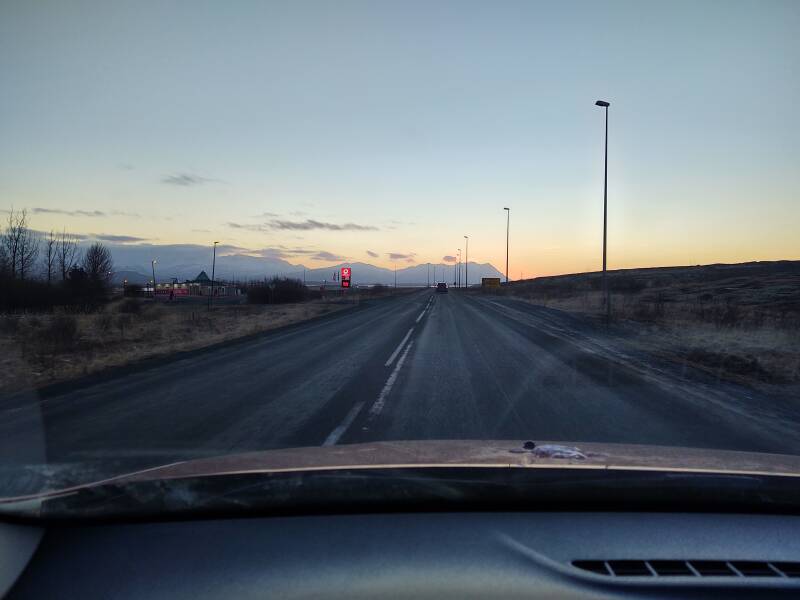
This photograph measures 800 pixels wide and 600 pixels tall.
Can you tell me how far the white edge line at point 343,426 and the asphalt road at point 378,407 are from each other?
0.08 feet

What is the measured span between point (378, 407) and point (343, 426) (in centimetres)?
125

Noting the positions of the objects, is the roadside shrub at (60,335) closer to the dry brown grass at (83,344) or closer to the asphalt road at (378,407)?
the dry brown grass at (83,344)

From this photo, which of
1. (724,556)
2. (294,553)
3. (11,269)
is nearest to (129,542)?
(294,553)

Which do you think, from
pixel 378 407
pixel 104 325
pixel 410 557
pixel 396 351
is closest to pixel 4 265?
pixel 104 325

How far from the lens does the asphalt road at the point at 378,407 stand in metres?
6.78

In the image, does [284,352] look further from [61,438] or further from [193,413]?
[61,438]

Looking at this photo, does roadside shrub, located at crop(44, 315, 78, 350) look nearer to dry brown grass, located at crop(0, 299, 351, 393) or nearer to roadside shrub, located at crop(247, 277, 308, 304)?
dry brown grass, located at crop(0, 299, 351, 393)

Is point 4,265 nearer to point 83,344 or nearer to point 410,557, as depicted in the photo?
point 83,344

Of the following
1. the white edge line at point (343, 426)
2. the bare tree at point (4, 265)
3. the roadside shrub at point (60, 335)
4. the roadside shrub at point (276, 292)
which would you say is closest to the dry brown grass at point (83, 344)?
the roadside shrub at point (60, 335)

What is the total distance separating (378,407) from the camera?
28.3 feet

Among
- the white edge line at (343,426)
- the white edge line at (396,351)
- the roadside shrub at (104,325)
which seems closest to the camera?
the white edge line at (343,426)

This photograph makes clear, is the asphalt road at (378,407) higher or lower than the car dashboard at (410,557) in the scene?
lower

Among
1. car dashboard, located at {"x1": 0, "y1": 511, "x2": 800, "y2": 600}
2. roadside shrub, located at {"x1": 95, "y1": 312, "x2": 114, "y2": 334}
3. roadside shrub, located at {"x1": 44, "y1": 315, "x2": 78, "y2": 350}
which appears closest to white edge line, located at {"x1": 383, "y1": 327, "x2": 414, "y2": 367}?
roadside shrub, located at {"x1": 44, "y1": 315, "x2": 78, "y2": 350}

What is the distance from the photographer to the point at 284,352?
Result: 52.5 ft
